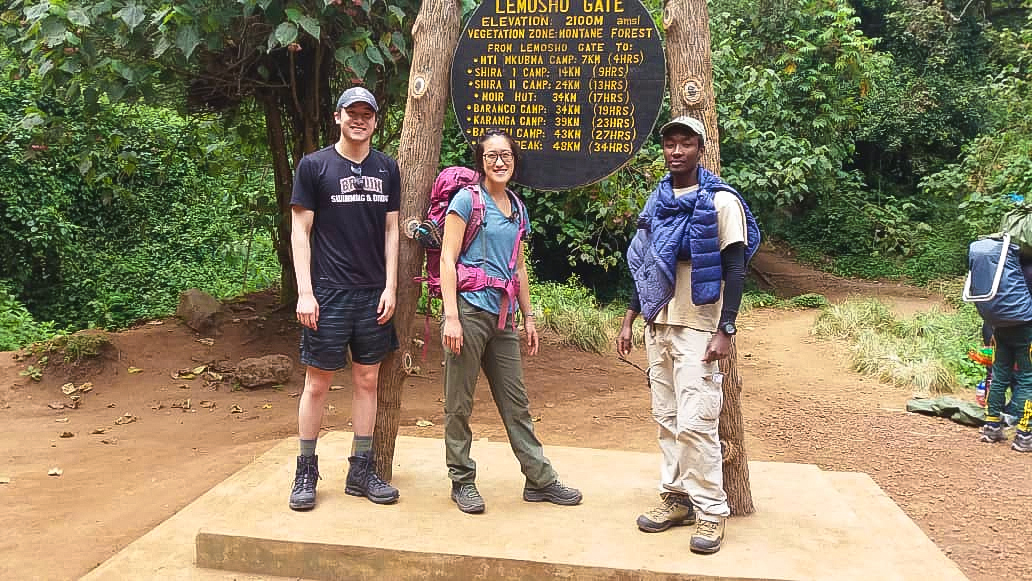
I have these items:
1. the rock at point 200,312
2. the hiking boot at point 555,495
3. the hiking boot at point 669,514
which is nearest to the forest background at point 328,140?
the rock at point 200,312

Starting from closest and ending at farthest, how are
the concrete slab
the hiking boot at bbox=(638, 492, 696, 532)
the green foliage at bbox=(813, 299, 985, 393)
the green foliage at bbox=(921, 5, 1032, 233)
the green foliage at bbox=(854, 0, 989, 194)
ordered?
the concrete slab < the hiking boot at bbox=(638, 492, 696, 532) < the green foliage at bbox=(813, 299, 985, 393) < the green foliage at bbox=(921, 5, 1032, 233) < the green foliage at bbox=(854, 0, 989, 194)

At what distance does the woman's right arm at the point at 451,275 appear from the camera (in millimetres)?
3709

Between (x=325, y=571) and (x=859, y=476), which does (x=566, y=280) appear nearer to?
(x=859, y=476)

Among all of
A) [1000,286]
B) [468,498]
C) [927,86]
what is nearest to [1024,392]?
[1000,286]

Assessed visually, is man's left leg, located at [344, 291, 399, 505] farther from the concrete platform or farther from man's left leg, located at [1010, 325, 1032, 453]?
man's left leg, located at [1010, 325, 1032, 453]

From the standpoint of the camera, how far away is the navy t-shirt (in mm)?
3754

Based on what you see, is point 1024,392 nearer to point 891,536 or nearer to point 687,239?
point 891,536

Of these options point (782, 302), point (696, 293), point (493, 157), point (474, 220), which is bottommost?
point (782, 302)

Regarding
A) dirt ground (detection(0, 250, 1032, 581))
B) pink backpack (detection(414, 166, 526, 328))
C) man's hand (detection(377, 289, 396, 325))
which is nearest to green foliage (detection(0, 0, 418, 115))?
pink backpack (detection(414, 166, 526, 328))

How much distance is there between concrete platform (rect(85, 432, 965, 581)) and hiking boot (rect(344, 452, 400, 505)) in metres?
0.06

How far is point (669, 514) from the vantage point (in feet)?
12.3

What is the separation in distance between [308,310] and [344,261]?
28cm

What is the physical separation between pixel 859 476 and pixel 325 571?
3.20 metres

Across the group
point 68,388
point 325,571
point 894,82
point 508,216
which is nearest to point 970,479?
point 508,216
